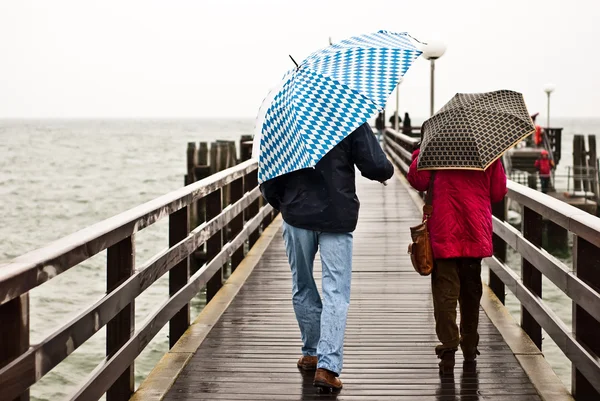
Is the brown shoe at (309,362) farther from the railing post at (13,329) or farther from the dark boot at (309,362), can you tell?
the railing post at (13,329)

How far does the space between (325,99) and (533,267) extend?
191 cm

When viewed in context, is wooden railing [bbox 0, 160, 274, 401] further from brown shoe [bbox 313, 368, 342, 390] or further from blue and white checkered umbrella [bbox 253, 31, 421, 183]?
brown shoe [bbox 313, 368, 342, 390]

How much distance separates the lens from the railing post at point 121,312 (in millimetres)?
4180

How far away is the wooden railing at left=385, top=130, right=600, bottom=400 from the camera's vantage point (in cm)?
398

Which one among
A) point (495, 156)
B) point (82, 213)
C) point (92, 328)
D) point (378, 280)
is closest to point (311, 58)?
point (495, 156)

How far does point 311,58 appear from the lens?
4.55 meters

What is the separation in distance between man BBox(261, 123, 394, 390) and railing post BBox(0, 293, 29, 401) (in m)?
1.80

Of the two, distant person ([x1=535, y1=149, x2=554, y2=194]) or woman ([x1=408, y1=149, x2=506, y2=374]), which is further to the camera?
distant person ([x1=535, y1=149, x2=554, y2=194])

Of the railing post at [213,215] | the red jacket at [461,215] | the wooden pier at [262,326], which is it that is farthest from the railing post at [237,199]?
the red jacket at [461,215]

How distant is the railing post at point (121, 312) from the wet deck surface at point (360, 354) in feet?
1.05

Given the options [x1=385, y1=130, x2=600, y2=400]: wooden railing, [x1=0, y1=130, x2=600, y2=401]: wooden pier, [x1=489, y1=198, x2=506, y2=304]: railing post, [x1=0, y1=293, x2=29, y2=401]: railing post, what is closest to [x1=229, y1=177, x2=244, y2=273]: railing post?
[x1=0, y1=130, x2=600, y2=401]: wooden pier

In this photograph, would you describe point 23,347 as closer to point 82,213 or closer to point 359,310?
point 359,310

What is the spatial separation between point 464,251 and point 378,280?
3.40 metres

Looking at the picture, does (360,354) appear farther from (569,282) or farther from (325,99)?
(325,99)
